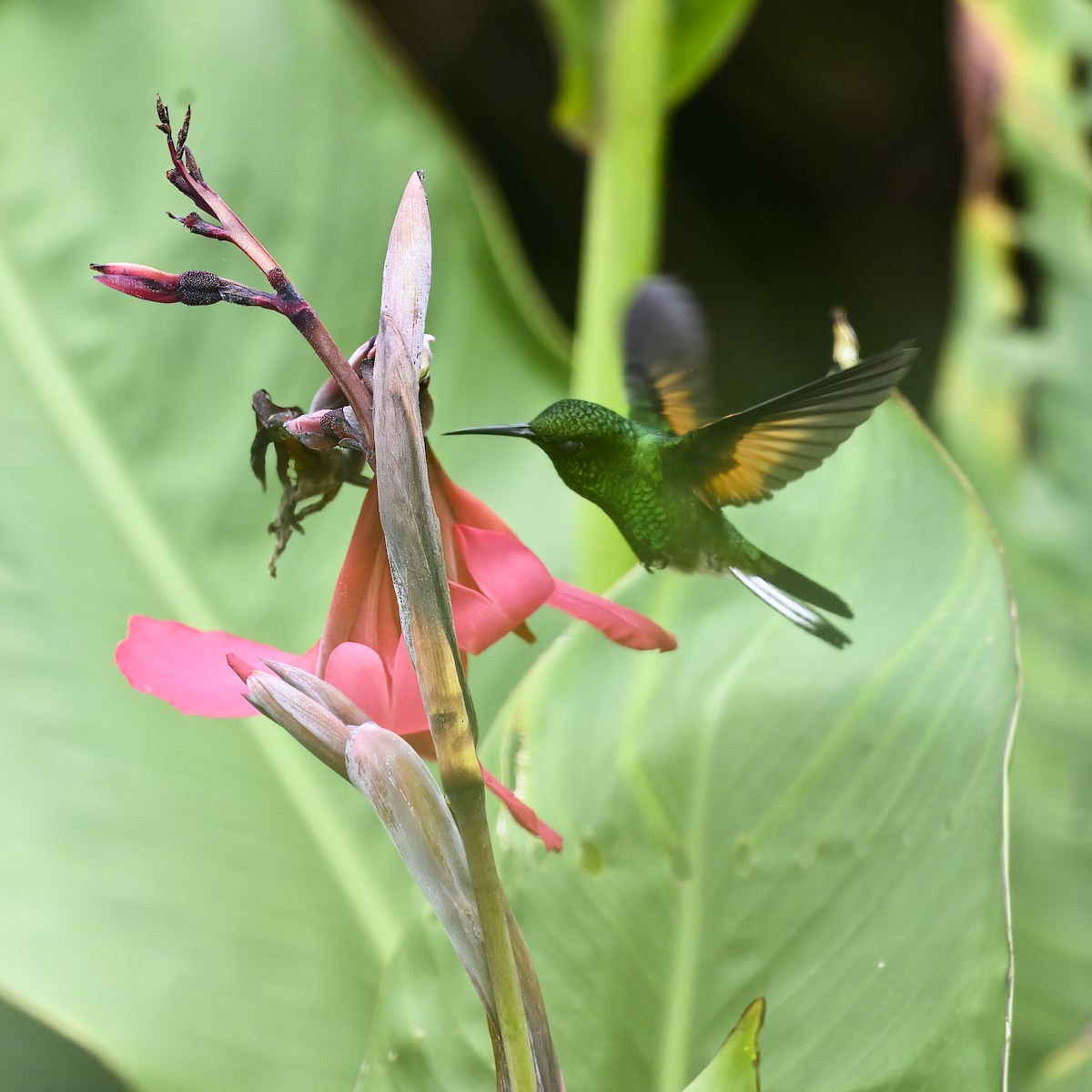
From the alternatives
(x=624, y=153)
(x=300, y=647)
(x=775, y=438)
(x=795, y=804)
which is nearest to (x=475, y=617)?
(x=775, y=438)

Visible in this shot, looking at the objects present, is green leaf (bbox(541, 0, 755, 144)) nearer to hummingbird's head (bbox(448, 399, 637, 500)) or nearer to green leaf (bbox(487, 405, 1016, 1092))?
green leaf (bbox(487, 405, 1016, 1092))

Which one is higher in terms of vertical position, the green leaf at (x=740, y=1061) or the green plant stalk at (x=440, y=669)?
the green plant stalk at (x=440, y=669)

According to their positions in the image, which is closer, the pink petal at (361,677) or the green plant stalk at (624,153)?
the pink petal at (361,677)

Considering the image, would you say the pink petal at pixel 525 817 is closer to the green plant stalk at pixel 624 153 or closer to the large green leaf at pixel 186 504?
the large green leaf at pixel 186 504

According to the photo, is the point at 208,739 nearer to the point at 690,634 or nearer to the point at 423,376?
the point at 690,634

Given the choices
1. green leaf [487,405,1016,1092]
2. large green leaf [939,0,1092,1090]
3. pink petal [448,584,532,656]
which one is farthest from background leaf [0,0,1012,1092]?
large green leaf [939,0,1092,1090]

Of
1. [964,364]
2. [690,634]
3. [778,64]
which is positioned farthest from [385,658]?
[778,64]

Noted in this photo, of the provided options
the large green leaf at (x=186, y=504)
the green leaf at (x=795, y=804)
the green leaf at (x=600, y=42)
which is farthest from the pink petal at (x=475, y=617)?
the green leaf at (x=600, y=42)
